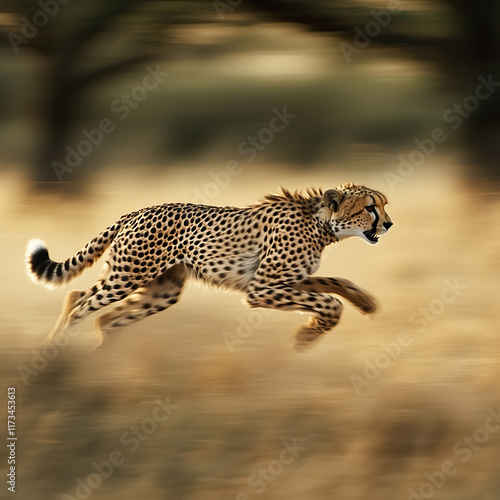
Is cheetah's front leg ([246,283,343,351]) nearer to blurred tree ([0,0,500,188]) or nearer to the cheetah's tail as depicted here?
the cheetah's tail

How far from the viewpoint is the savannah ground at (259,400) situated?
7.18 metres

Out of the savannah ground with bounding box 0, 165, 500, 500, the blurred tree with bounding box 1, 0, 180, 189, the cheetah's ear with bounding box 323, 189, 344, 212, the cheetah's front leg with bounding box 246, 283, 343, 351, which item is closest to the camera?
the cheetah's front leg with bounding box 246, 283, 343, 351

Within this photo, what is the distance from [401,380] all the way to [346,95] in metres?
2.45

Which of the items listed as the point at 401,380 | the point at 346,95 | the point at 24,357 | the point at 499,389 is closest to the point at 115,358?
the point at 24,357

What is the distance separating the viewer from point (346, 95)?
8.88 metres

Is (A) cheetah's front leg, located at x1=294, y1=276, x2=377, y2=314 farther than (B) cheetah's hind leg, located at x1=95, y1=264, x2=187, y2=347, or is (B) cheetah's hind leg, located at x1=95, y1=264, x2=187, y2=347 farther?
(B) cheetah's hind leg, located at x1=95, y1=264, x2=187, y2=347

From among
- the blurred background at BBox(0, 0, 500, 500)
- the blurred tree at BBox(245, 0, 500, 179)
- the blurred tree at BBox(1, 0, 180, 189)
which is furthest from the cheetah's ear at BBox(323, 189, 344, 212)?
the blurred tree at BBox(1, 0, 180, 189)

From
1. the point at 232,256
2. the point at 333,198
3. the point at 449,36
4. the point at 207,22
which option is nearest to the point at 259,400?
the point at 232,256

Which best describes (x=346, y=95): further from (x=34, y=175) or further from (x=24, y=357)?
(x=24, y=357)

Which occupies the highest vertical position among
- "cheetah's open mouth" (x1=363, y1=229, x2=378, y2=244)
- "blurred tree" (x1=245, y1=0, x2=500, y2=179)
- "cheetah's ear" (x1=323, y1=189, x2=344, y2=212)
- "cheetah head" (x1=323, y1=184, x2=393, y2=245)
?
"blurred tree" (x1=245, y1=0, x2=500, y2=179)

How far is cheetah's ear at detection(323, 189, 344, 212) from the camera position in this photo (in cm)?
653

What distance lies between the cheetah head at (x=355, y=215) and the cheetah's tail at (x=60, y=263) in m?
1.23

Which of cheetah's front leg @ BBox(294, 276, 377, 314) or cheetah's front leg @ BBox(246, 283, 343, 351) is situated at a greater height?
cheetah's front leg @ BBox(294, 276, 377, 314)

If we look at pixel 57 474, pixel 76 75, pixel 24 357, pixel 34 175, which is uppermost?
pixel 76 75
